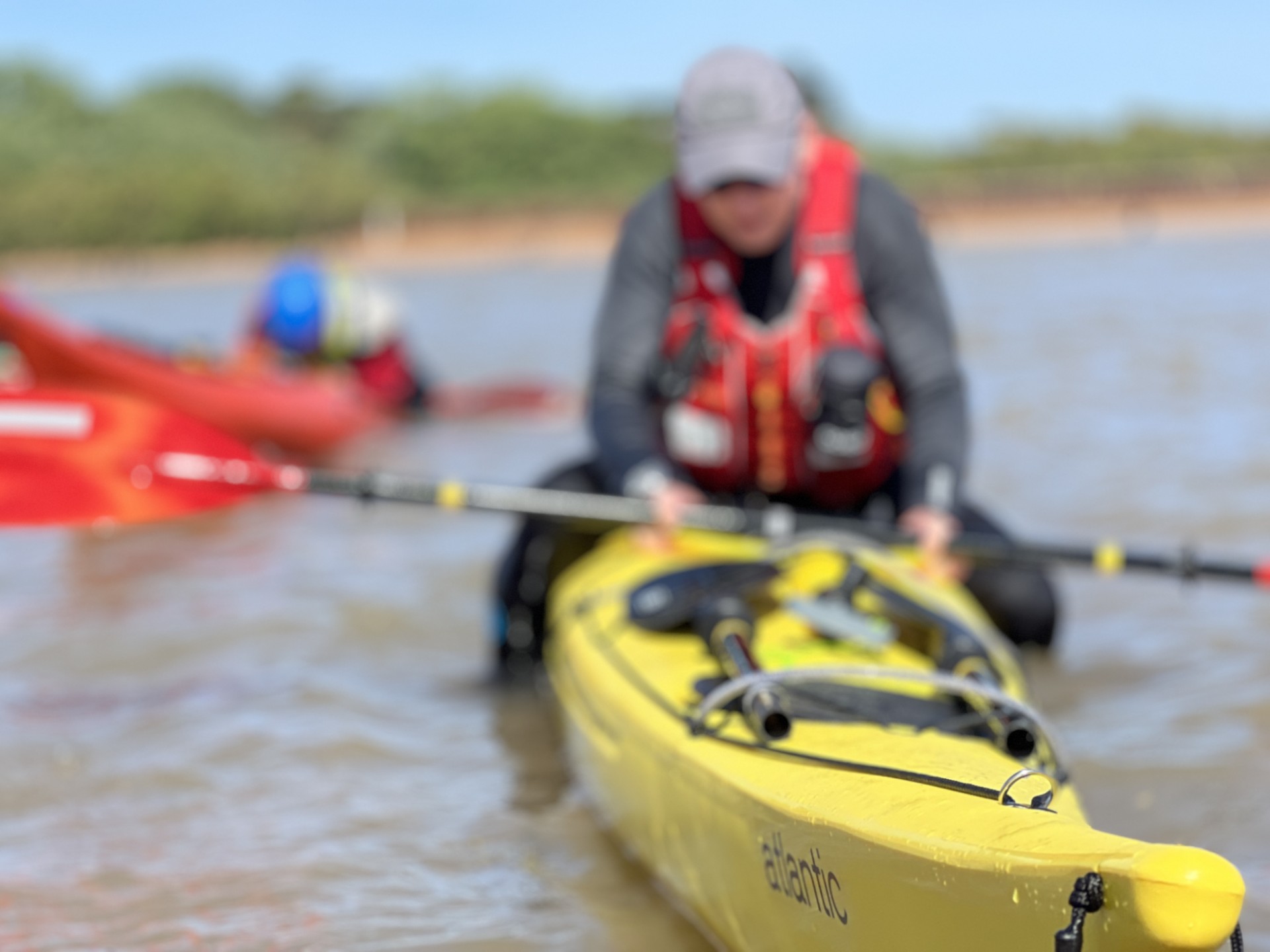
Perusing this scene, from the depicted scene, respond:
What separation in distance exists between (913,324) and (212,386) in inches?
220

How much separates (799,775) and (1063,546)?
1619 mm

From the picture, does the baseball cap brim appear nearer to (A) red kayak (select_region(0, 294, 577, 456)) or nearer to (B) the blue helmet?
(A) red kayak (select_region(0, 294, 577, 456))

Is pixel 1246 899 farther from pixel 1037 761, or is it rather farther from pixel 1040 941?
pixel 1040 941

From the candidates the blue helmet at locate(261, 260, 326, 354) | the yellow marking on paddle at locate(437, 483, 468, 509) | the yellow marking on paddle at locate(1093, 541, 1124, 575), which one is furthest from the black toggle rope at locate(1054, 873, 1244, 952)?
the blue helmet at locate(261, 260, 326, 354)

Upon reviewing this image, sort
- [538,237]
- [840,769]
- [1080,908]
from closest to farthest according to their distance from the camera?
[1080,908] → [840,769] → [538,237]

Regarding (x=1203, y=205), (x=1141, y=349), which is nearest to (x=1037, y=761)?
(x=1141, y=349)

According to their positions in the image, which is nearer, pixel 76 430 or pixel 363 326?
pixel 76 430

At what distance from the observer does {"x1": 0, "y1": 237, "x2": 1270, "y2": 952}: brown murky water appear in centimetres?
294

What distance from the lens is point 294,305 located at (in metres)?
9.55

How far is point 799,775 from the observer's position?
7.41 ft

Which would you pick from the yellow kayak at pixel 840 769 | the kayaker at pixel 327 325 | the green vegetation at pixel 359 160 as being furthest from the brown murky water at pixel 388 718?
the green vegetation at pixel 359 160

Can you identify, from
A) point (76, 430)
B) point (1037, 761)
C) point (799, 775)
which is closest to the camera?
point (799, 775)

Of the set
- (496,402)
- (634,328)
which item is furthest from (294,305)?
(634,328)

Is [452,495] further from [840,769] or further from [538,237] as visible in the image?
[538,237]
